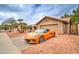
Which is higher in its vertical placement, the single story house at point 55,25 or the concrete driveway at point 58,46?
the single story house at point 55,25

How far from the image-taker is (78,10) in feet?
8.83

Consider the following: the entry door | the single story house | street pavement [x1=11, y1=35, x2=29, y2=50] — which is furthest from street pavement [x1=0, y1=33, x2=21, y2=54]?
the entry door

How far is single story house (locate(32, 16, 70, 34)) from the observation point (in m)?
2.74

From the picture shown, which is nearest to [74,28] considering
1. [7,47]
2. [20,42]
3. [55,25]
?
[55,25]

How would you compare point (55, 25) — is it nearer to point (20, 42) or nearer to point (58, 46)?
point (58, 46)

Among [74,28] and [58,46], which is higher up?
[74,28]

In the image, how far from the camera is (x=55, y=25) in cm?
278

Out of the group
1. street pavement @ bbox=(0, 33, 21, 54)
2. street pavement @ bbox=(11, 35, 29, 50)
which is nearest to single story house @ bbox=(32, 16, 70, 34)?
street pavement @ bbox=(11, 35, 29, 50)

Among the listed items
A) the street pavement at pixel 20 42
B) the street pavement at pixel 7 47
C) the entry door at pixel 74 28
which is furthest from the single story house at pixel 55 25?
the street pavement at pixel 7 47

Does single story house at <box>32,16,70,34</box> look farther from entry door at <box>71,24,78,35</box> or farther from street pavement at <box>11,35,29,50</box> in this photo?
street pavement at <box>11,35,29,50</box>

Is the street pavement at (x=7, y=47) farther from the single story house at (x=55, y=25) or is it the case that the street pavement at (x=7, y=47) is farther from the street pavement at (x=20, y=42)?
the single story house at (x=55, y=25)

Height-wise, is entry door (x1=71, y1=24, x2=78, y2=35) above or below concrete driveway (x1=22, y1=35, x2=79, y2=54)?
above

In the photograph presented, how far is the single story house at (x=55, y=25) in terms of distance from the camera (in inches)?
108

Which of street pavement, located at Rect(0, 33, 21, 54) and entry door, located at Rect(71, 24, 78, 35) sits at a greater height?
entry door, located at Rect(71, 24, 78, 35)
